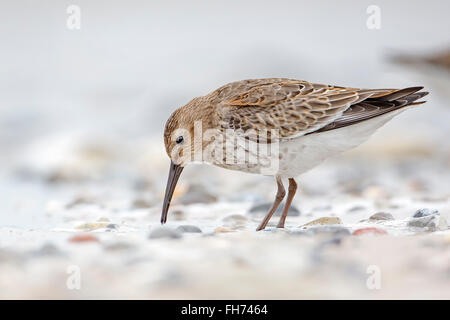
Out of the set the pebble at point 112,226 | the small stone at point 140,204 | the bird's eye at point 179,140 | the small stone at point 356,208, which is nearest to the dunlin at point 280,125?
the bird's eye at point 179,140

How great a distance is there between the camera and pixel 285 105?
252 inches

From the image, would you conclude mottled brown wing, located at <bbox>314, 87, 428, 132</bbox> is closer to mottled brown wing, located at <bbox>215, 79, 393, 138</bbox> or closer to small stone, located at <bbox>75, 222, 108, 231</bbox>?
mottled brown wing, located at <bbox>215, 79, 393, 138</bbox>

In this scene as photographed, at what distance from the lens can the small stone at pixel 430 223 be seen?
5.73 metres

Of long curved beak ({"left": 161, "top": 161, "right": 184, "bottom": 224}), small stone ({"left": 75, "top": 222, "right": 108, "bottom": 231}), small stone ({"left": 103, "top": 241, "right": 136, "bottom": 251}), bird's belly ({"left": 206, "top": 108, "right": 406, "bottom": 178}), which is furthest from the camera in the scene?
long curved beak ({"left": 161, "top": 161, "right": 184, "bottom": 224})

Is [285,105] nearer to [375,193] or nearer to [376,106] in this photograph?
[376,106]

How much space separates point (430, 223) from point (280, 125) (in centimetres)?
157

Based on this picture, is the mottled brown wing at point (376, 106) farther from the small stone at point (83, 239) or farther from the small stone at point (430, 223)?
the small stone at point (83, 239)

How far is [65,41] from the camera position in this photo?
61.5ft

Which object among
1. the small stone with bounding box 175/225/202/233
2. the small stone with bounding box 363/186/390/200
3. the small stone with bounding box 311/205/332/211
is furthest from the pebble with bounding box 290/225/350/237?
the small stone with bounding box 363/186/390/200

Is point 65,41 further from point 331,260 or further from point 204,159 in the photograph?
point 331,260

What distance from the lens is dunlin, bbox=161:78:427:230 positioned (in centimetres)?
612

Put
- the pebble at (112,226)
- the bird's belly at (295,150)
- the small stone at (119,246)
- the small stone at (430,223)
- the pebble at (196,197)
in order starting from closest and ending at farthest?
the small stone at (119,246) → the small stone at (430,223) → the bird's belly at (295,150) → the pebble at (112,226) → the pebble at (196,197)

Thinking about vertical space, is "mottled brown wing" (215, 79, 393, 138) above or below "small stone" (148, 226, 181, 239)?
above

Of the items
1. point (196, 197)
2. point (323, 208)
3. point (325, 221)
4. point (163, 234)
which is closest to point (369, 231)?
point (325, 221)
